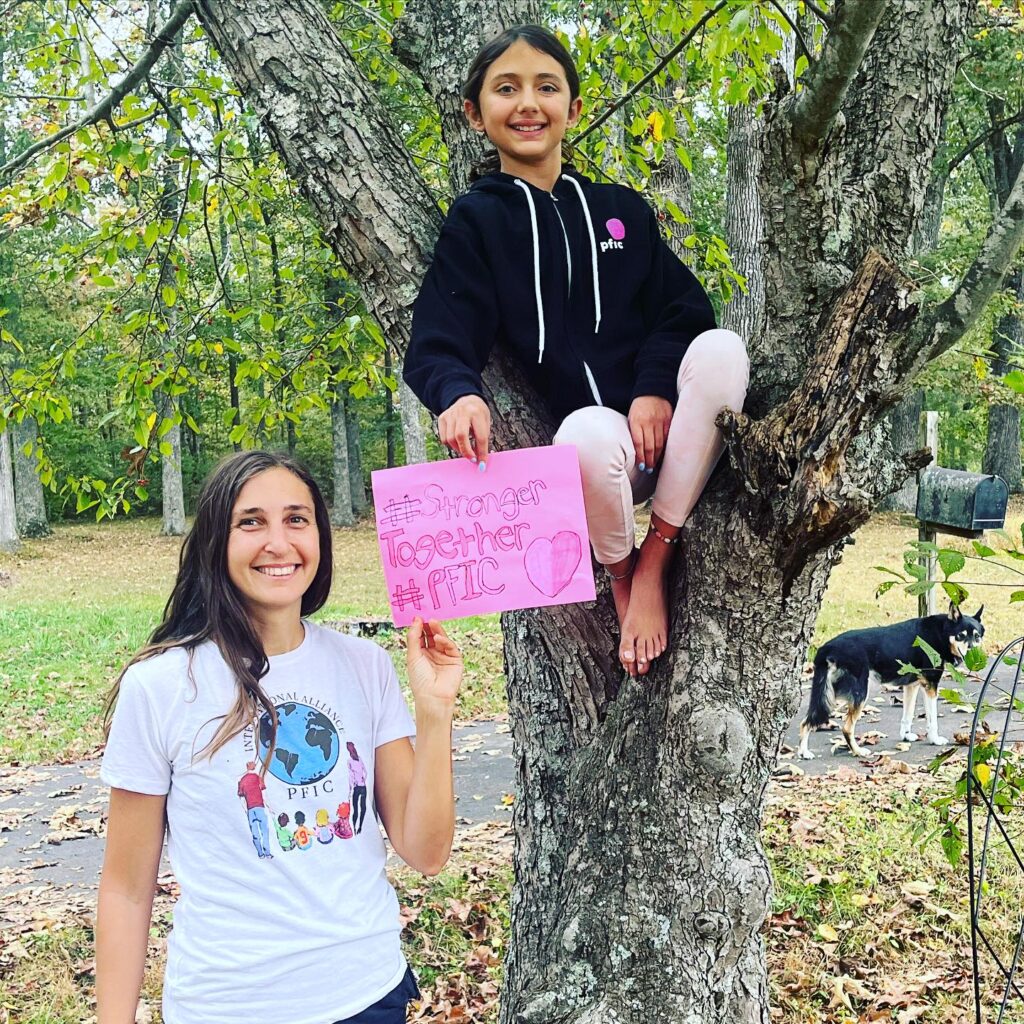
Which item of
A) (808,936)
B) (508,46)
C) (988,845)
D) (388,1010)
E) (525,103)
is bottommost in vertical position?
(808,936)

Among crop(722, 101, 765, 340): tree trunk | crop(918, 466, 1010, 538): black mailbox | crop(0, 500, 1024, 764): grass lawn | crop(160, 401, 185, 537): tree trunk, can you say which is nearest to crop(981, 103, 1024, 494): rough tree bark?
crop(0, 500, 1024, 764): grass lawn

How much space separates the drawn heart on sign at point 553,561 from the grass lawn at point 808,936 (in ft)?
7.69

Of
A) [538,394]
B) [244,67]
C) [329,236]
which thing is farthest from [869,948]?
[244,67]

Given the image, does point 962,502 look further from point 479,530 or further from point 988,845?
point 479,530

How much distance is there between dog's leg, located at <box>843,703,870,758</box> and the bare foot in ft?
15.7

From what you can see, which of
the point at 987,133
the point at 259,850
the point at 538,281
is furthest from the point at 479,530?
the point at 987,133

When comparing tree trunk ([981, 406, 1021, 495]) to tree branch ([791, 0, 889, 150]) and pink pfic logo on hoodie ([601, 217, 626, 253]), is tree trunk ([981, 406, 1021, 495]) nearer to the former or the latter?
pink pfic logo on hoodie ([601, 217, 626, 253])

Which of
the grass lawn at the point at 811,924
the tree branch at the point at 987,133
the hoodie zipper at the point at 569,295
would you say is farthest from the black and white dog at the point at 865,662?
the hoodie zipper at the point at 569,295

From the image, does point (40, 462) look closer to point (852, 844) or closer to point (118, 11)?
point (118, 11)

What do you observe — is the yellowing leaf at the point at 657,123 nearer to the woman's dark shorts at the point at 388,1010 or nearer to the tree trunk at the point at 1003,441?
the woman's dark shorts at the point at 388,1010

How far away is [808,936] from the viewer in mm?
4051

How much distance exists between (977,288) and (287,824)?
1742 mm

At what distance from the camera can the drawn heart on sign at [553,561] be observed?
1.98 metres

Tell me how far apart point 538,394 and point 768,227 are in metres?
0.66
